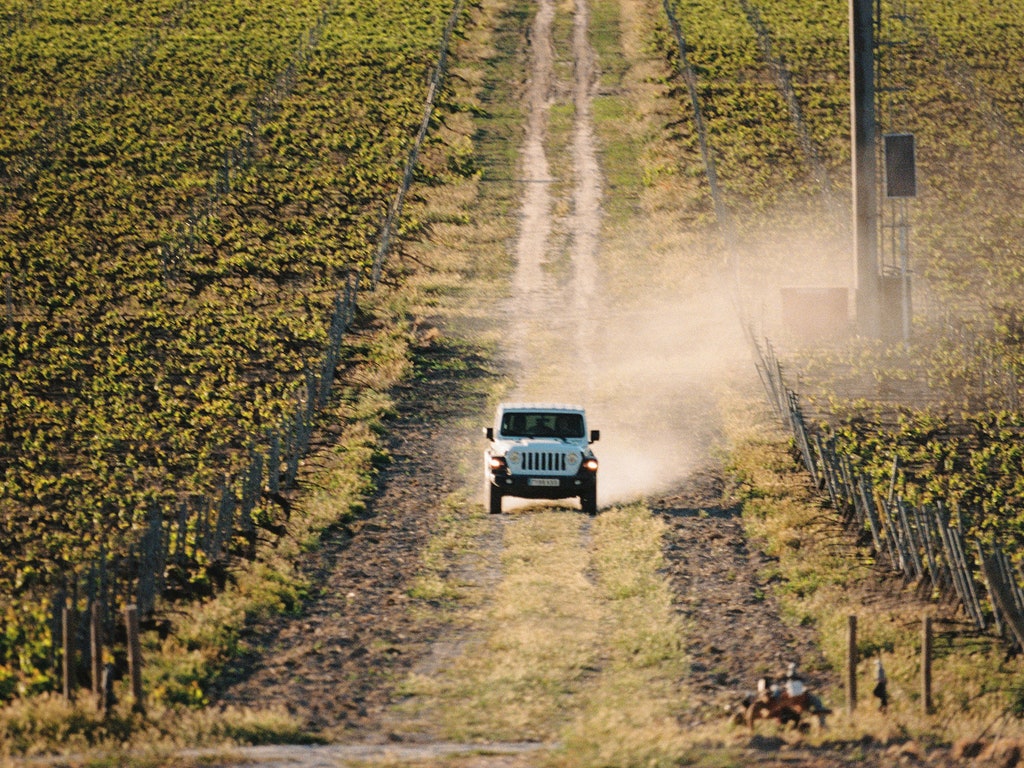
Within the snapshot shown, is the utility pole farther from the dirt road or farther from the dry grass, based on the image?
the dry grass

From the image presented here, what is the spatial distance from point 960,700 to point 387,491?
12561mm

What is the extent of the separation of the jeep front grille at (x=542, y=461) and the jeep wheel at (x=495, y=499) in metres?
0.72

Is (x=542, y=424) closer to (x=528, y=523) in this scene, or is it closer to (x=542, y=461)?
(x=542, y=461)

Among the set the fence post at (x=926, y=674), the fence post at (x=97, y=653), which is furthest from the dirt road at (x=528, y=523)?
the fence post at (x=97, y=653)

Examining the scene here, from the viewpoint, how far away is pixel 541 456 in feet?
86.1

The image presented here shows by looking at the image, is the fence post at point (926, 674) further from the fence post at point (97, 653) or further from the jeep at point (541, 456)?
the fence post at point (97, 653)

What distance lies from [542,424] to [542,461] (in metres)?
0.82

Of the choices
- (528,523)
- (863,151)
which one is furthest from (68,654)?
(863,151)

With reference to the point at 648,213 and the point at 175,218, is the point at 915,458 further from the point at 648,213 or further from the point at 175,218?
the point at 175,218

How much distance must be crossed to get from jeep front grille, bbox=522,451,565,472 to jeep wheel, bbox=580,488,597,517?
30.4 inches

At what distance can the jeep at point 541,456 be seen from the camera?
26250mm

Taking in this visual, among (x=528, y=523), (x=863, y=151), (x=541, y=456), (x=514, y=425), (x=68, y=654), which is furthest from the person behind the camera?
(x=863, y=151)

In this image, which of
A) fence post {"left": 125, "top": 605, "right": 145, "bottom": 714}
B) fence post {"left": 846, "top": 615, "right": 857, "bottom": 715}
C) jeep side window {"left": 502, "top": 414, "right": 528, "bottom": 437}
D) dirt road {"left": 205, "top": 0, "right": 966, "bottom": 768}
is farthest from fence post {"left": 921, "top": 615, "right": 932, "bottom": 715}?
jeep side window {"left": 502, "top": 414, "right": 528, "bottom": 437}

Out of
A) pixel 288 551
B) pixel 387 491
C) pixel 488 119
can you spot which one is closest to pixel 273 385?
pixel 387 491
